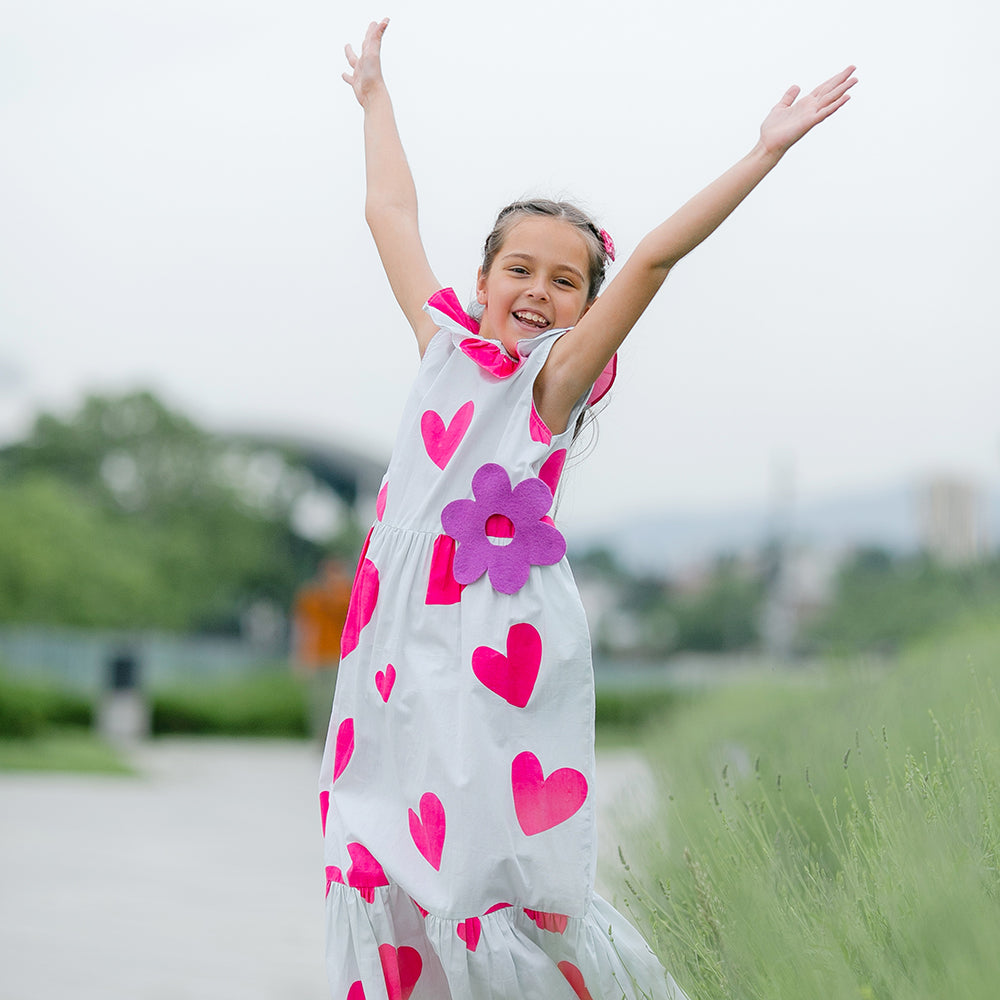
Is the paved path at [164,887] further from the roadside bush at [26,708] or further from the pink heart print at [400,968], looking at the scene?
the roadside bush at [26,708]

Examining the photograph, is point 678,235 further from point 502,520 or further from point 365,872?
point 365,872

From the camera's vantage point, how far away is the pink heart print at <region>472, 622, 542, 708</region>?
192cm

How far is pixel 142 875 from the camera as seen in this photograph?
5.21 meters

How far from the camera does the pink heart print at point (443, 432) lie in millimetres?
2051

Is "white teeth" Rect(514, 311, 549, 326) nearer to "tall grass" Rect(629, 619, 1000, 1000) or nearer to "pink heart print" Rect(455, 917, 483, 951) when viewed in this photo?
"tall grass" Rect(629, 619, 1000, 1000)

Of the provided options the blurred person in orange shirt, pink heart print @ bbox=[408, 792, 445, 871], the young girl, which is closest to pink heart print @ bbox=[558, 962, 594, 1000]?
the young girl

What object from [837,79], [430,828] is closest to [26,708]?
[430,828]

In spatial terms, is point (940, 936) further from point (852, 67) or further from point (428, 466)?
point (852, 67)

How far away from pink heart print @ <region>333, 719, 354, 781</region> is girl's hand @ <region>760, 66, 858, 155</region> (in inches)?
40.9

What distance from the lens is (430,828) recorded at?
1.92 m

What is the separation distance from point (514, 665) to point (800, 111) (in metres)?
0.88

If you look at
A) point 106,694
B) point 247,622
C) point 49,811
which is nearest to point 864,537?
point 247,622

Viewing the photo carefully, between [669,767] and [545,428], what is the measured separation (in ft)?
9.15

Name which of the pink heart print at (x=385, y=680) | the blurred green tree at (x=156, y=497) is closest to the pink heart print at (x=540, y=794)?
the pink heart print at (x=385, y=680)
